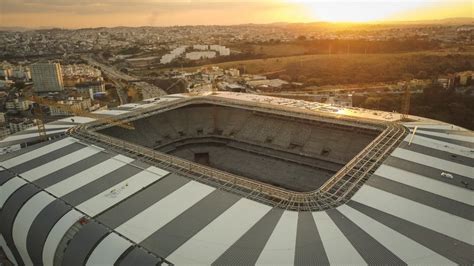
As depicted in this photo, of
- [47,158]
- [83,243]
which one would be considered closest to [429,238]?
[83,243]

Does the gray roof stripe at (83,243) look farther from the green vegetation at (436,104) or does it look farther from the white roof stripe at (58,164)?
the green vegetation at (436,104)

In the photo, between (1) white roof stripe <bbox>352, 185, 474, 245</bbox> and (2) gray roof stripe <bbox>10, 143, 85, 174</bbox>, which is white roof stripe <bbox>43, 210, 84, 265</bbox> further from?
(1) white roof stripe <bbox>352, 185, 474, 245</bbox>

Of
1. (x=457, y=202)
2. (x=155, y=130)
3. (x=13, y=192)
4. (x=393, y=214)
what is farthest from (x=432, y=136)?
(x=13, y=192)

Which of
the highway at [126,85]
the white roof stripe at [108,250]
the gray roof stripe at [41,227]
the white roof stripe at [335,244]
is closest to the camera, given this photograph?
the white roof stripe at [335,244]

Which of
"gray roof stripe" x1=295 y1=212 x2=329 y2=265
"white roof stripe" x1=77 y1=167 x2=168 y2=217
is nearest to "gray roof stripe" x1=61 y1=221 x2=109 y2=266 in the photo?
"white roof stripe" x1=77 y1=167 x2=168 y2=217

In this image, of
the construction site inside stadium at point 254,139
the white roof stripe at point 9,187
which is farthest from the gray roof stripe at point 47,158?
the construction site inside stadium at point 254,139
